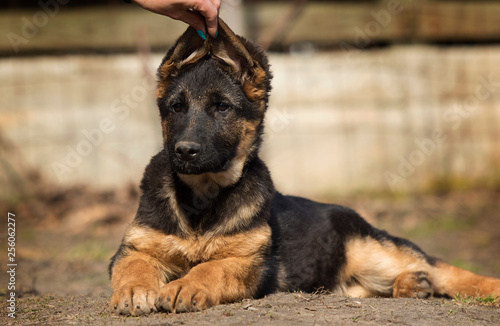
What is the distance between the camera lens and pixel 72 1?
1143cm

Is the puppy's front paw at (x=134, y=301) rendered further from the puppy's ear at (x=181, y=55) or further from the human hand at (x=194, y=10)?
the human hand at (x=194, y=10)

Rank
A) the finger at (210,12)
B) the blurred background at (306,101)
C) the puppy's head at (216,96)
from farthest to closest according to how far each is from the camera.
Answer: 1. the blurred background at (306,101)
2. the puppy's head at (216,96)
3. the finger at (210,12)

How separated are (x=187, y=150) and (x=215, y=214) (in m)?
0.62

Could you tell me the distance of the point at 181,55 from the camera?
4.75 metres

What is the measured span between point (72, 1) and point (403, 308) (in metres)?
9.47

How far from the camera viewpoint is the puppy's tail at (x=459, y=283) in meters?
5.21

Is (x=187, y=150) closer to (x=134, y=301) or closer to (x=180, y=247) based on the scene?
(x=180, y=247)

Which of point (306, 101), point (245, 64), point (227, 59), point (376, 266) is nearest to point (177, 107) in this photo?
point (227, 59)

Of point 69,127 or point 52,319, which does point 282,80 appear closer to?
point 69,127

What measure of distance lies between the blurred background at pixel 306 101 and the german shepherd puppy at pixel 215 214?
5.62 m

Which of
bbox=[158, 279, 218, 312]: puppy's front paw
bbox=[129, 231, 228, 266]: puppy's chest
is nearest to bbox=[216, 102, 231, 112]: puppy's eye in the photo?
bbox=[129, 231, 228, 266]: puppy's chest

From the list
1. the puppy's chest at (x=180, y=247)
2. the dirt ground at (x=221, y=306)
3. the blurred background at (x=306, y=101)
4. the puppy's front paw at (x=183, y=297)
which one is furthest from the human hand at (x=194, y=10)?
the blurred background at (x=306, y=101)

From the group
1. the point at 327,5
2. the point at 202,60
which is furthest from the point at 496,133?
the point at 202,60

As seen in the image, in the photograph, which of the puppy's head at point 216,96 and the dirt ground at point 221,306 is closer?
the dirt ground at point 221,306
